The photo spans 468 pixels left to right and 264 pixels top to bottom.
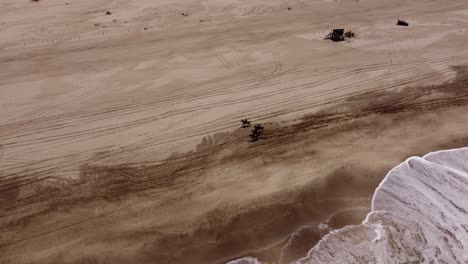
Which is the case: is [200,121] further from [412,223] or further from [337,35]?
[337,35]

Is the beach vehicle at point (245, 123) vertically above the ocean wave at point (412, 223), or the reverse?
the beach vehicle at point (245, 123)

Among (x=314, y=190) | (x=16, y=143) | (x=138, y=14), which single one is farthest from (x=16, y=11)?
(x=314, y=190)

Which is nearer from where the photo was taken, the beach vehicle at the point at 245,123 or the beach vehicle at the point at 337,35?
the beach vehicle at the point at 245,123

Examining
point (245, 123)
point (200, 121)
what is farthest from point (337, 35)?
point (200, 121)

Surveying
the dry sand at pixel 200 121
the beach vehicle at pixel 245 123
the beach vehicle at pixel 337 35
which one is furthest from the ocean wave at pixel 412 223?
the beach vehicle at pixel 337 35

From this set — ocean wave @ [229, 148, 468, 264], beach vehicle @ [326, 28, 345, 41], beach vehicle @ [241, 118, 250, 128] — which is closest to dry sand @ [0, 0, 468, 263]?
beach vehicle @ [241, 118, 250, 128]

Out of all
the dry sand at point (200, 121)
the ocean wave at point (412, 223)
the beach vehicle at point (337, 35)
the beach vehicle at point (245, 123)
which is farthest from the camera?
the beach vehicle at point (337, 35)

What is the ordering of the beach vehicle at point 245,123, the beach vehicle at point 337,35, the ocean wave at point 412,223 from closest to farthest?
the ocean wave at point 412,223
the beach vehicle at point 245,123
the beach vehicle at point 337,35

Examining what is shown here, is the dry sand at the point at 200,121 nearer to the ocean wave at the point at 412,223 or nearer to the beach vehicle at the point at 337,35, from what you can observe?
the ocean wave at the point at 412,223
